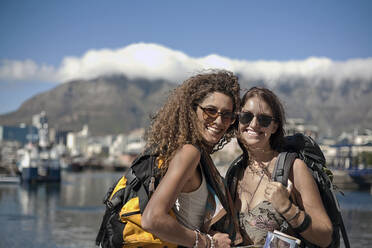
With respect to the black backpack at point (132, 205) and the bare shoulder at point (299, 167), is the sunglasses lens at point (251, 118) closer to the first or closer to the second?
the bare shoulder at point (299, 167)

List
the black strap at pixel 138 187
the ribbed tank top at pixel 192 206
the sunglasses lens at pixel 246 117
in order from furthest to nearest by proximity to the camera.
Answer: the sunglasses lens at pixel 246 117, the ribbed tank top at pixel 192 206, the black strap at pixel 138 187

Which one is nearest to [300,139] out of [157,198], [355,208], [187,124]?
[187,124]

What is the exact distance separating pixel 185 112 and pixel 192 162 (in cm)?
39

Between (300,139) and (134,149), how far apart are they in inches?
7457

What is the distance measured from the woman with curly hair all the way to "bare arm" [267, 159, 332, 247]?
30 centimetres

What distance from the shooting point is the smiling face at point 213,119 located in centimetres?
314

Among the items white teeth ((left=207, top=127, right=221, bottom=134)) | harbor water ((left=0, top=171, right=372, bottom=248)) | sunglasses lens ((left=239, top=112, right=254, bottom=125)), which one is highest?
sunglasses lens ((left=239, top=112, right=254, bottom=125))

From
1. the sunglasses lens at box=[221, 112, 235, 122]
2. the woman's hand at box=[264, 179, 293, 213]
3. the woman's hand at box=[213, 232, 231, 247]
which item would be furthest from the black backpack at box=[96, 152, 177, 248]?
the woman's hand at box=[264, 179, 293, 213]

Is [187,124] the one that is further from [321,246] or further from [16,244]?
[16,244]

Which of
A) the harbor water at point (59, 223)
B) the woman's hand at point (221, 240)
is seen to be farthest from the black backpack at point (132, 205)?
the harbor water at point (59, 223)

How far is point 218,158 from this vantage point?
75.5 meters

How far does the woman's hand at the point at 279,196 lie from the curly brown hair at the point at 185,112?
436mm

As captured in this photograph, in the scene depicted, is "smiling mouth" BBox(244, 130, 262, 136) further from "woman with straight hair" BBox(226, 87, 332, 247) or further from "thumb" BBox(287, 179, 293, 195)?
"thumb" BBox(287, 179, 293, 195)

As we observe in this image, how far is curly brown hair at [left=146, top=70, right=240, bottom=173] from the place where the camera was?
3.00 meters
